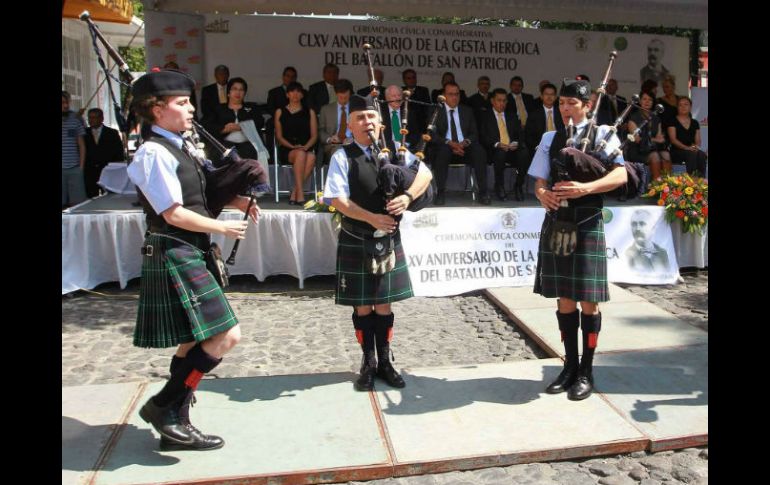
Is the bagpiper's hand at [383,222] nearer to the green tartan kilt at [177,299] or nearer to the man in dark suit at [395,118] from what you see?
the green tartan kilt at [177,299]

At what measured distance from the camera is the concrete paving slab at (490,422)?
2.82 m

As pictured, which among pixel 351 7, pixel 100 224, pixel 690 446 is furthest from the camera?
pixel 351 7

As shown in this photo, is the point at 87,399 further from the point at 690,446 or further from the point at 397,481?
the point at 690,446

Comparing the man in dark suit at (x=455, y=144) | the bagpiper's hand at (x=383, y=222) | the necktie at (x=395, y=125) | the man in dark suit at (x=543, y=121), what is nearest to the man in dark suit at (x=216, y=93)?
the necktie at (x=395, y=125)

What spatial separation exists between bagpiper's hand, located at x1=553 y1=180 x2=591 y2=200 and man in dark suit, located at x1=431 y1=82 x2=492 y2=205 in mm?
4020

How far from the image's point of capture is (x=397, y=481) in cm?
270

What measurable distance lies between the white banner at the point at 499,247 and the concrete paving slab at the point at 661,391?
187cm

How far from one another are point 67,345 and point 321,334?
1666 mm

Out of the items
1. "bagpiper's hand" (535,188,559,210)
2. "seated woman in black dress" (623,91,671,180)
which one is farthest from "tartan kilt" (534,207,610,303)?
"seated woman in black dress" (623,91,671,180)

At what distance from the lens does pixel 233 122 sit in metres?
7.33

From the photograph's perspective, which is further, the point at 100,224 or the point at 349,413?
the point at 100,224

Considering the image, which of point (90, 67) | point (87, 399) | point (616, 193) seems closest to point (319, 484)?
point (87, 399)

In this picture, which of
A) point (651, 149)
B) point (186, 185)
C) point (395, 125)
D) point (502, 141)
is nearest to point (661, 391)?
point (186, 185)

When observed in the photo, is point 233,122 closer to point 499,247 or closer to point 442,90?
point 442,90
